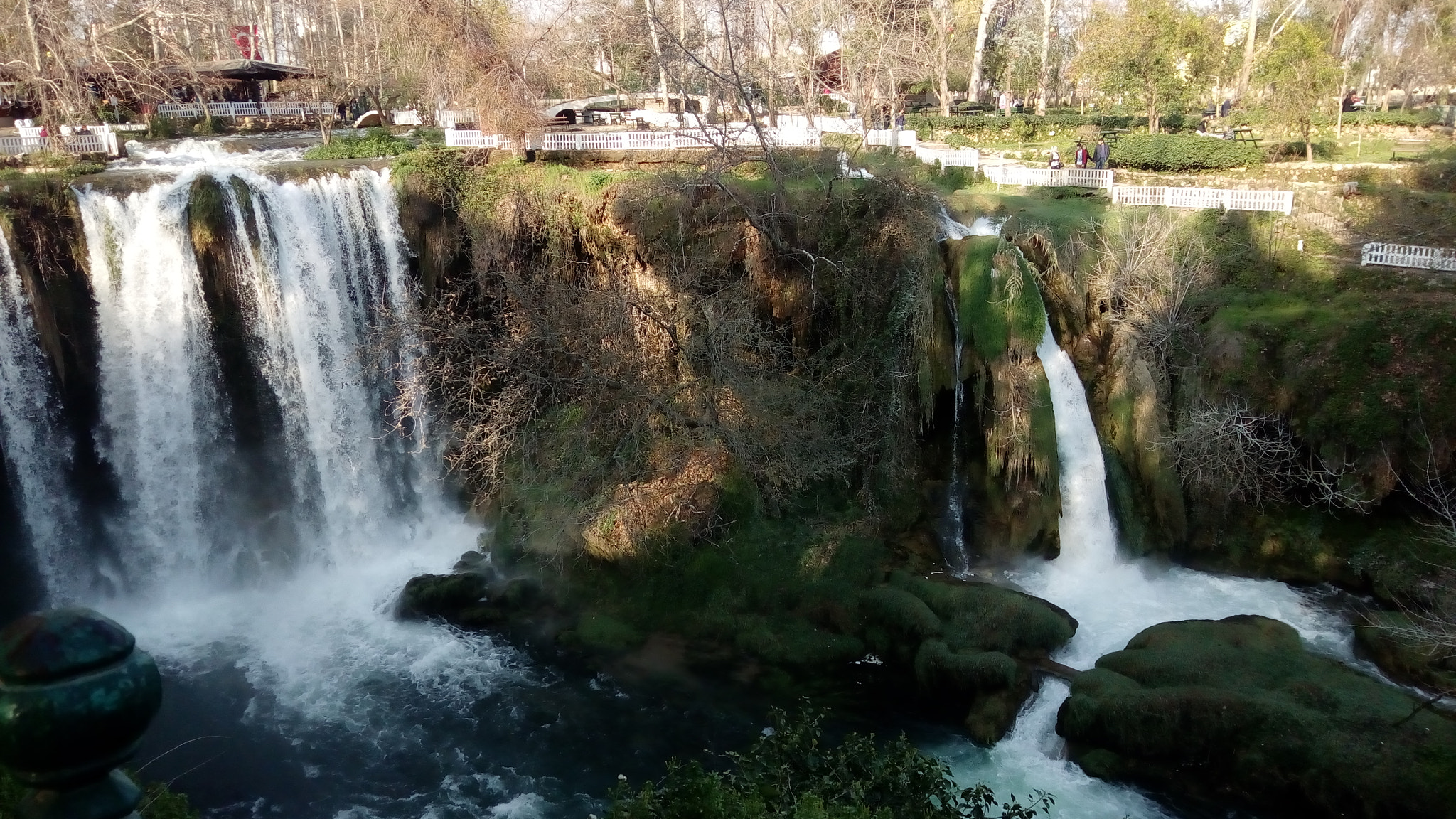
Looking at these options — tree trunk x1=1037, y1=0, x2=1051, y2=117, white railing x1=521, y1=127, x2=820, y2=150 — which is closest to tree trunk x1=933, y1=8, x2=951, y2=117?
tree trunk x1=1037, y1=0, x2=1051, y2=117

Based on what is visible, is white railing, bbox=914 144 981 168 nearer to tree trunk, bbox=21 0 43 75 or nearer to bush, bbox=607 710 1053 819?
bush, bbox=607 710 1053 819

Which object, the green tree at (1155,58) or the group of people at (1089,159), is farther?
the green tree at (1155,58)

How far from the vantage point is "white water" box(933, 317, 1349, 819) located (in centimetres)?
1248

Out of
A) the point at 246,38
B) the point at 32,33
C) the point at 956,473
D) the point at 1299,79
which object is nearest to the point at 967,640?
the point at 956,473

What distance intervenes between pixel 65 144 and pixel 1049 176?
20707 millimetres

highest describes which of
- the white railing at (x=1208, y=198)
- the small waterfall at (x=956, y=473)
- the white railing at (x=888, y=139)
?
the white railing at (x=888, y=139)

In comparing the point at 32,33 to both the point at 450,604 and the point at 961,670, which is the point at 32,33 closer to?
the point at 450,604

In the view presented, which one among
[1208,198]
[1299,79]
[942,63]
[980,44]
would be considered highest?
[980,44]

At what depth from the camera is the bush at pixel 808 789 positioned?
6238 mm

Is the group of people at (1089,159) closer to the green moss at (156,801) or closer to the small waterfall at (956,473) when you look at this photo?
the small waterfall at (956,473)

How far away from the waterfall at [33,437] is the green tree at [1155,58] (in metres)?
26.1

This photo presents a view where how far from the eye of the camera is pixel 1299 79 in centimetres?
2397

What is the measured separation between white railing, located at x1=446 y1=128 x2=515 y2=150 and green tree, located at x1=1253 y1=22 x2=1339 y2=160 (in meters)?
18.4

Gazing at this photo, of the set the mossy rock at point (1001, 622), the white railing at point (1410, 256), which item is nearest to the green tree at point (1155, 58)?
the white railing at point (1410, 256)
